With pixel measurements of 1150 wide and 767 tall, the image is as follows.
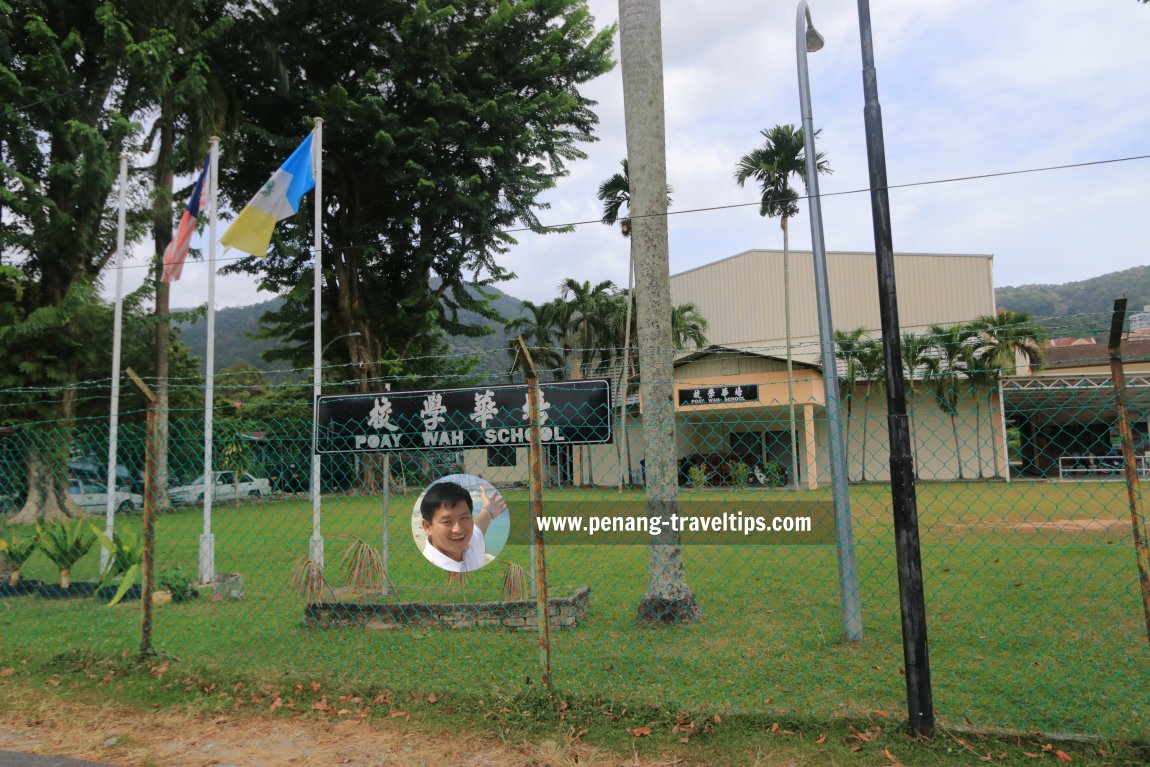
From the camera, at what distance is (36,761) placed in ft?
14.1

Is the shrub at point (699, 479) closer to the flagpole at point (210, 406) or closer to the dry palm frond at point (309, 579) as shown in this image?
the dry palm frond at point (309, 579)

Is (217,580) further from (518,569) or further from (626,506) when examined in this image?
(626,506)

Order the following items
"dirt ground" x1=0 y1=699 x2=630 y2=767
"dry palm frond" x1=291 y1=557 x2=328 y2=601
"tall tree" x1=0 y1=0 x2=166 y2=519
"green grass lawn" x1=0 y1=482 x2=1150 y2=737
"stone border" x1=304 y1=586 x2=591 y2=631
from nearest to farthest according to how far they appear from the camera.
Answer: "dirt ground" x1=0 y1=699 x2=630 y2=767, "green grass lawn" x1=0 y1=482 x2=1150 y2=737, "stone border" x1=304 y1=586 x2=591 y2=631, "dry palm frond" x1=291 y1=557 x2=328 y2=601, "tall tree" x1=0 y1=0 x2=166 y2=519

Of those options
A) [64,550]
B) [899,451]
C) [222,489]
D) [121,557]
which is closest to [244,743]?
[899,451]

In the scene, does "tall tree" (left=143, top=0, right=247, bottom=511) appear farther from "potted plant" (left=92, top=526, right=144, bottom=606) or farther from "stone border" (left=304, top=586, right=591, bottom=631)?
"stone border" (left=304, top=586, right=591, bottom=631)

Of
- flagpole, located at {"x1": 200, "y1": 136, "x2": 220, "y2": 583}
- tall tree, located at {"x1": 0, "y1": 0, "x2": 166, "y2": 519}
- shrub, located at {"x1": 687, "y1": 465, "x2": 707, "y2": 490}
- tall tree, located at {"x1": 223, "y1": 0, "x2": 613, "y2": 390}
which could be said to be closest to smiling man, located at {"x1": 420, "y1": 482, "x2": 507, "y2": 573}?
shrub, located at {"x1": 687, "y1": 465, "x2": 707, "y2": 490}

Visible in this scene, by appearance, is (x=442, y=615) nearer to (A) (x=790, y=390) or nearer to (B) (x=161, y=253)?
(A) (x=790, y=390)

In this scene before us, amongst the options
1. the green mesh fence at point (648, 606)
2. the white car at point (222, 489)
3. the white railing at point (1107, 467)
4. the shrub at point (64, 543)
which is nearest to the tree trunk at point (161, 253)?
the white car at point (222, 489)

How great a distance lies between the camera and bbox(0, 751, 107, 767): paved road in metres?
4.23

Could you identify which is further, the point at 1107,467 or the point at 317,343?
the point at 317,343

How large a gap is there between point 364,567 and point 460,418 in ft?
10.1

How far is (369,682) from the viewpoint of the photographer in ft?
17.1

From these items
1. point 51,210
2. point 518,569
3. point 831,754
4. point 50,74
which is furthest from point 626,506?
point 50,74

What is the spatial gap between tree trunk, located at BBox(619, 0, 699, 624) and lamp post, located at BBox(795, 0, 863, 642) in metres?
1.31
